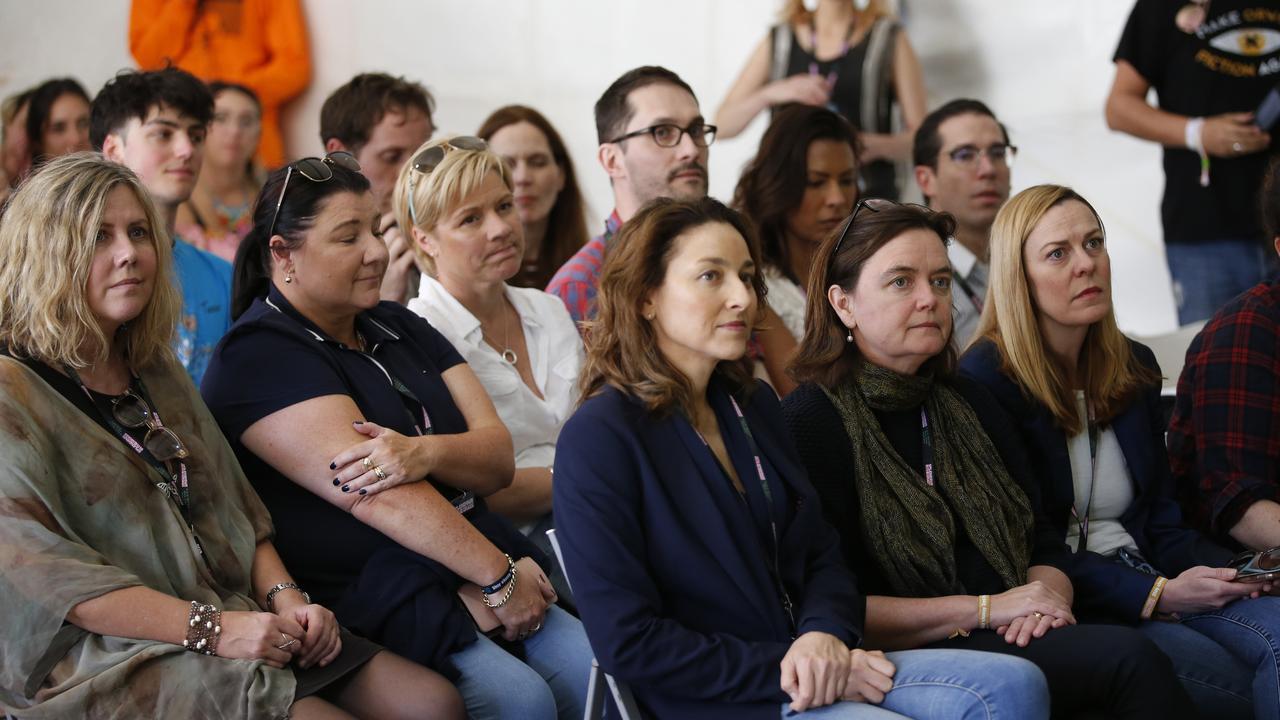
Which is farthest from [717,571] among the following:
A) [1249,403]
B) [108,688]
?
[1249,403]

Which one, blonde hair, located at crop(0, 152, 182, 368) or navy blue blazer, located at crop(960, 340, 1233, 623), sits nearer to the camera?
blonde hair, located at crop(0, 152, 182, 368)

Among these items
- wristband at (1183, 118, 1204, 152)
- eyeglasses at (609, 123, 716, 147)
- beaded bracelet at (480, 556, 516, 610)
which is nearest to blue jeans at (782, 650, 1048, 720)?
beaded bracelet at (480, 556, 516, 610)

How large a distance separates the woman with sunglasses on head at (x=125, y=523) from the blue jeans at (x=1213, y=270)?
3.17 meters

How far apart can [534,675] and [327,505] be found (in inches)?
19.8

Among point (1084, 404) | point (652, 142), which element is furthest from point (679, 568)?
point (652, 142)

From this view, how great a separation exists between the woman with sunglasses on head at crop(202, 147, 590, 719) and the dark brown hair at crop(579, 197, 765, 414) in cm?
40

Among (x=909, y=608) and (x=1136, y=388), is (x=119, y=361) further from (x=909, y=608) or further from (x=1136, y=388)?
(x=1136, y=388)

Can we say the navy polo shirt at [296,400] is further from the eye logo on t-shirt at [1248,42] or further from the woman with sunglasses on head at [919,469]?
the eye logo on t-shirt at [1248,42]

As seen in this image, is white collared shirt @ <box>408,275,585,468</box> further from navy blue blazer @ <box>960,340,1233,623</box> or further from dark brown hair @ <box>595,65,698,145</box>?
navy blue blazer @ <box>960,340,1233,623</box>

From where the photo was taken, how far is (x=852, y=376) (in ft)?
8.64

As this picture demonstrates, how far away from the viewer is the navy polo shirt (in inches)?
97.0

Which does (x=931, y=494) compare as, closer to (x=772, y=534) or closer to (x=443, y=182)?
(x=772, y=534)

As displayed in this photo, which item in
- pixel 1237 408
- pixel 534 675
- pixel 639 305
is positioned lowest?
pixel 534 675

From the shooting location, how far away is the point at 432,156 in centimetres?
320
